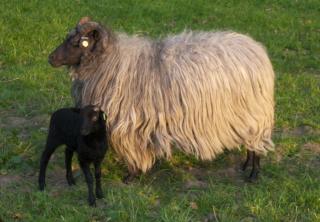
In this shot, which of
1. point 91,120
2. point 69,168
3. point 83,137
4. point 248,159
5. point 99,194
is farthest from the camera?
point 248,159

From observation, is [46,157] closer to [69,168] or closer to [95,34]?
[69,168]

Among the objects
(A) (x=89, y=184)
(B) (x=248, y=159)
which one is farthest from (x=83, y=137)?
(B) (x=248, y=159)

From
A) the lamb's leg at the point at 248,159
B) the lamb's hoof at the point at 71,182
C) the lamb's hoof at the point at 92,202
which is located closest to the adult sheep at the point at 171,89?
the lamb's leg at the point at 248,159

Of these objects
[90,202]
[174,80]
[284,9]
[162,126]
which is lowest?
[284,9]

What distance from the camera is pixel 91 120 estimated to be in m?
5.00

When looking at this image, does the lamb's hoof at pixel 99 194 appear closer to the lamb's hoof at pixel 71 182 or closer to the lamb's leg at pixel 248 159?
the lamb's hoof at pixel 71 182

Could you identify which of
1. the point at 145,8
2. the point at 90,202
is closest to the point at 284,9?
the point at 145,8

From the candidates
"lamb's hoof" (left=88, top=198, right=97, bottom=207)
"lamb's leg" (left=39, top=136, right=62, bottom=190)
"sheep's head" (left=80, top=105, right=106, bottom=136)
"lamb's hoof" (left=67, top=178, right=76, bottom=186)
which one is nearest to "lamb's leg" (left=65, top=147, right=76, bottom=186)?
"lamb's hoof" (left=67, top=178, right=76, bottom=186)

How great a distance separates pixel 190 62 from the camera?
5.73 m

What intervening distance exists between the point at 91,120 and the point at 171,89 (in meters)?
0.97

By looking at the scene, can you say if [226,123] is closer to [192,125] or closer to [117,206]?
[192,125]

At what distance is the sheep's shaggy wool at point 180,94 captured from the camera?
5.67 metres

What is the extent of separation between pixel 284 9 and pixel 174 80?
27.2 ft

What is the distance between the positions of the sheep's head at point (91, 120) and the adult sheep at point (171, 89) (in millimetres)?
600
